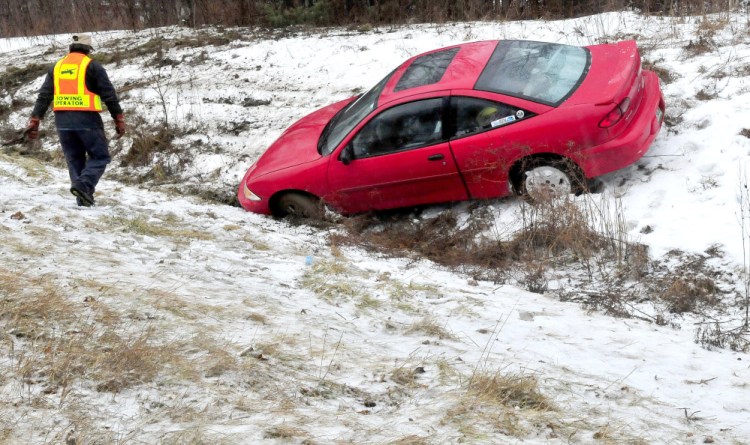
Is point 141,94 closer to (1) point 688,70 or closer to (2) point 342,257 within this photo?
(2) point 342,257

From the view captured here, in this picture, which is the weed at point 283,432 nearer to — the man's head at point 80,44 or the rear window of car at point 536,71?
the rear window of car at point 536,71

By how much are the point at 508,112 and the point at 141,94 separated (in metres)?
7.51

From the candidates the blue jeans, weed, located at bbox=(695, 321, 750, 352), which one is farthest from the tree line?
weed, located at bbox=(695, 321, 750, 352)

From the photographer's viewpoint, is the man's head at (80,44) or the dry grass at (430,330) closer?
the dry grass at (430,330)

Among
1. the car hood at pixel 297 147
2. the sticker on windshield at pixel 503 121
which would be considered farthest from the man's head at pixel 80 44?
the sticker on windshield at pixel 503 121

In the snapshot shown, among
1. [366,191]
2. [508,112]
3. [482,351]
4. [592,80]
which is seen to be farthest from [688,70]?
[482,351]

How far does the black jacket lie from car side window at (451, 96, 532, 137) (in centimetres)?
331

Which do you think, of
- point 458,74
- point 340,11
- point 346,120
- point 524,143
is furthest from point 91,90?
point 340,11

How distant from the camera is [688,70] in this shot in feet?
29.4

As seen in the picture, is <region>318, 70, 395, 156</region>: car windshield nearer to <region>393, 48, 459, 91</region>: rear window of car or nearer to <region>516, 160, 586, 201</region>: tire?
<region>393, 48, 459, 91</region>: rear window of car

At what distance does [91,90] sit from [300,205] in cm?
239

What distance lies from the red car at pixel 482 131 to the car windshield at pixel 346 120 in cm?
2

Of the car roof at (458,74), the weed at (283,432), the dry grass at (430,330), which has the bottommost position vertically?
the dry grass at (430,330)

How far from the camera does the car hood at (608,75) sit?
6.61 metres
